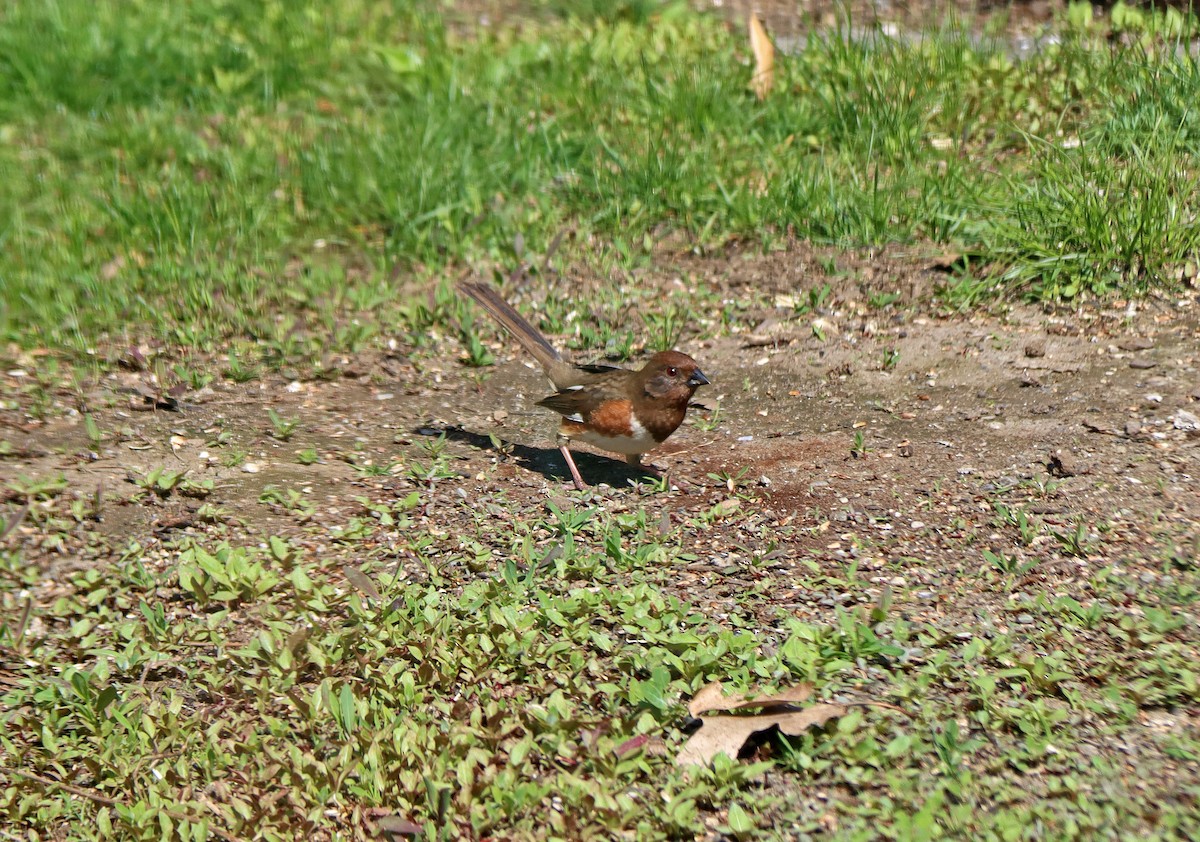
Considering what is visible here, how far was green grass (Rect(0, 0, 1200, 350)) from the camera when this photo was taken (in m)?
5.96

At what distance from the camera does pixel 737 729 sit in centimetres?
346

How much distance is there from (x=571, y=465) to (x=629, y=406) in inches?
14.3

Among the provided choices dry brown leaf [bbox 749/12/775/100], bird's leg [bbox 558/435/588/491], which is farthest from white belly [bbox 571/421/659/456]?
dry brown leaf [bbox 749/12/775/100]

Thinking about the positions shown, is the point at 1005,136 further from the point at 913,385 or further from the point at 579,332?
the point at 579,332

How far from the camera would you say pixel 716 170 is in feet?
22.1

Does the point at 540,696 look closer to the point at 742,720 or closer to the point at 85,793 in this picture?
the point at 742,720

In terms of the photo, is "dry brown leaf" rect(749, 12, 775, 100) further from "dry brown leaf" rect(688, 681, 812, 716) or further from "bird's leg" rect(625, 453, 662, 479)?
"dry brown leaf" rect(688, 681, 812, 716)

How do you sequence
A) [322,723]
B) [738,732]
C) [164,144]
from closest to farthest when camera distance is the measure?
[738,732] < [322,723] < [164,144]

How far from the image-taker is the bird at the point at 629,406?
496cm

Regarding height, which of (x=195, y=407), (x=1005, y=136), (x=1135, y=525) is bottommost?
(x=195, y=407)

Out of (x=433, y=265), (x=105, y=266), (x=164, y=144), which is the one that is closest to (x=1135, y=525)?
(x=433, y=265)

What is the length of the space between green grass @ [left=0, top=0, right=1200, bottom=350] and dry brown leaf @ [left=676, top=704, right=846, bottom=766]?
9.90 ft

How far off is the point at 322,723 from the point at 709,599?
50.4 inches

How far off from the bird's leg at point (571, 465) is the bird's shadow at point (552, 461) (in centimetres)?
5
